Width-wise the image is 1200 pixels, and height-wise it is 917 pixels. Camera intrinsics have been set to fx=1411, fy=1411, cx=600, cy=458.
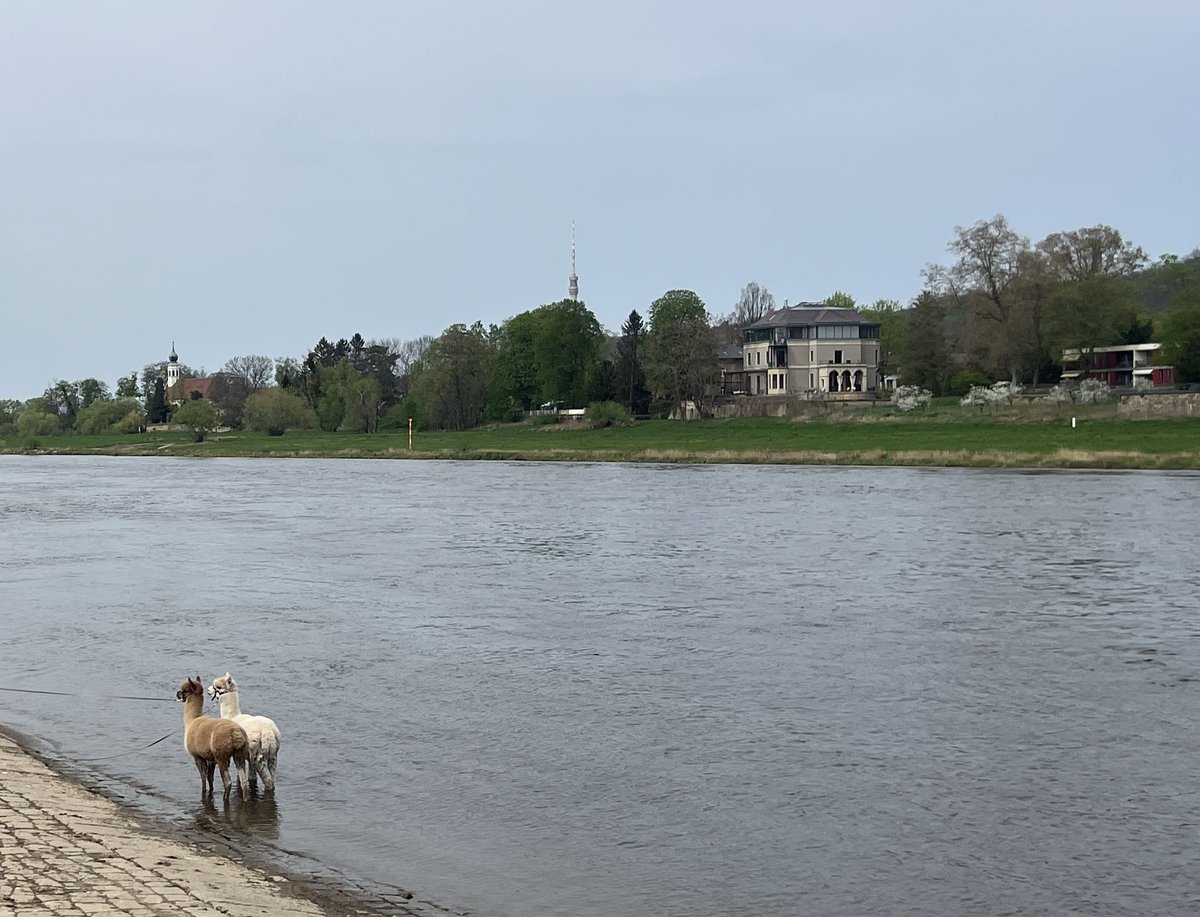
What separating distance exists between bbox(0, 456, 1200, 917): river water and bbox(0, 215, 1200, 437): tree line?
229 feet

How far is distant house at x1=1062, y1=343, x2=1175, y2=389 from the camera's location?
11119 centimetres

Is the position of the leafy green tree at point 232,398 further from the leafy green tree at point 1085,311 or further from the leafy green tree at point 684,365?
the leafy green tree at point 1085,311

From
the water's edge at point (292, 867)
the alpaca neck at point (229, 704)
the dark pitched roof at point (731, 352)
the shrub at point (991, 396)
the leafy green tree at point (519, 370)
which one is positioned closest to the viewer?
the water's edge at point (292, 867)

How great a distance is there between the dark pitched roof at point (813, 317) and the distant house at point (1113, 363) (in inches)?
916

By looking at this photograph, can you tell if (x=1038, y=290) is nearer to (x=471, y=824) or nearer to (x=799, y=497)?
(x=799, y=497)

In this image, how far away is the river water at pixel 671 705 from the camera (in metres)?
11.2

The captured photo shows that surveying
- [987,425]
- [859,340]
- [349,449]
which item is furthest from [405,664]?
[859,340]

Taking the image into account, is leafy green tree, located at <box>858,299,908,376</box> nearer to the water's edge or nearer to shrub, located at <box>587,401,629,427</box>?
shrub, located at <box>587,401,629,427</box>

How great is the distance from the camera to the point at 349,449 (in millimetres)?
108375

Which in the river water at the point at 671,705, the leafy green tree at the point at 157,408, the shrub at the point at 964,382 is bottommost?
the river water at the point at 671,705

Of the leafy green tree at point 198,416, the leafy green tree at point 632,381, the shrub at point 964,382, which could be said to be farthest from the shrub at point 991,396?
the leafy green tree at point 198,416

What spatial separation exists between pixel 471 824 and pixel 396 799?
1039 mm

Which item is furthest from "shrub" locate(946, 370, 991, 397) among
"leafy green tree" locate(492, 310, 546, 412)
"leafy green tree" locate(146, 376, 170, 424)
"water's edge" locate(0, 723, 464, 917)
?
"leafy green tree" locate(146, 376, 170, 424)

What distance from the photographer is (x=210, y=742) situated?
496 inches
